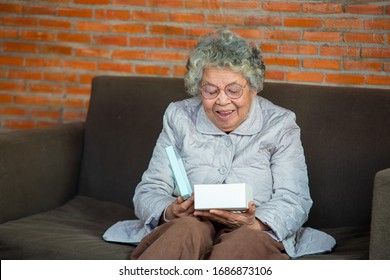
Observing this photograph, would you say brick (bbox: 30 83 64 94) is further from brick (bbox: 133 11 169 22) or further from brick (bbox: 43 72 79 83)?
brick (bbox: 133 11 169 22)

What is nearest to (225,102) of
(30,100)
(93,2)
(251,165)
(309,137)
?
(251,165)

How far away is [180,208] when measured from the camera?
2.28 meters

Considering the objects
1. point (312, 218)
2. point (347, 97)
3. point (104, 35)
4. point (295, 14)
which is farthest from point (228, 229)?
point (104, 35)

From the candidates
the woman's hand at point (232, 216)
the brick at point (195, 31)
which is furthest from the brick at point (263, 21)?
the woman's hand at point (232, 216)

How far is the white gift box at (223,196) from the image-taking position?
2.11 m

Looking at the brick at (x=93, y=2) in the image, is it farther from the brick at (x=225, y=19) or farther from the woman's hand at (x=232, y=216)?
the woman's hand at (x=232, y=216)

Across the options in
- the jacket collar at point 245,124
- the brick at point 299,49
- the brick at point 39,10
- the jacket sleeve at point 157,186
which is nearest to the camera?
the jacket sleeve at point 157,186

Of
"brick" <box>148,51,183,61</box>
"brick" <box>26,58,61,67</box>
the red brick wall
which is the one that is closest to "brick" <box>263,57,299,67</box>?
the red brick wall

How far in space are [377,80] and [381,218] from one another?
146 cm

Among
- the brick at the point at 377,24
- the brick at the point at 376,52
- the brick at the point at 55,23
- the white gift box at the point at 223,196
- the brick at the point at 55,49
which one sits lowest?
the white gift box at the point at 223,196

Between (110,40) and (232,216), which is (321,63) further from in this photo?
(232,216)

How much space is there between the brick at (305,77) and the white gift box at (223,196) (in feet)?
4.48

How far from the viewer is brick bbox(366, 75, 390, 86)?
3.31 meters
